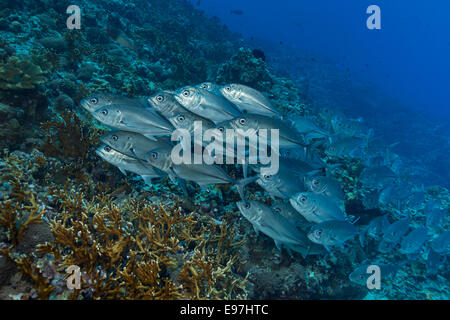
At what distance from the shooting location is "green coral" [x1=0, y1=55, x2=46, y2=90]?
18.4 ft

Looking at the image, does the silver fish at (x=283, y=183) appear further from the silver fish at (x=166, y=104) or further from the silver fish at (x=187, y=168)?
the silver fish at (x=166, y=104)

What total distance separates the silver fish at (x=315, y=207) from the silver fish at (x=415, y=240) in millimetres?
2903

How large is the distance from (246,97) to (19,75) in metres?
5.72

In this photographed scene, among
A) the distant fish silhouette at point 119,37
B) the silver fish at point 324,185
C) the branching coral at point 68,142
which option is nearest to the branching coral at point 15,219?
the branching coral at point 68,142

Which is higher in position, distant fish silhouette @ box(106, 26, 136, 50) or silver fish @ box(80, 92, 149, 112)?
distant fish silhouette @ box(106, 26, 136, 50)

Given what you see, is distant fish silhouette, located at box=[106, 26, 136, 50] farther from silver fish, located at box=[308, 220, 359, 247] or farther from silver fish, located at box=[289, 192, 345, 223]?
silver fish, located at box=[308, 220, 359, 247]

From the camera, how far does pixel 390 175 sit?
6.34 meters

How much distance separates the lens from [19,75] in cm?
575

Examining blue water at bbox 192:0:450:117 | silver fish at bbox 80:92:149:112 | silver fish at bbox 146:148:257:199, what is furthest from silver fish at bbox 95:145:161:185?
blue water at bbox 192:0:450:117

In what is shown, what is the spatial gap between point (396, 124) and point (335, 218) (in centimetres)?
2963

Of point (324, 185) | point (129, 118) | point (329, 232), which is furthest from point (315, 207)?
point (129, 118)

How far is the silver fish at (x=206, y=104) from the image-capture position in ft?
11.6

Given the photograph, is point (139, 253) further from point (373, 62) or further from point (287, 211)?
point (373, 62)

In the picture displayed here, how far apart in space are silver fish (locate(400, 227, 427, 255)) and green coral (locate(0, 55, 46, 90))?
9.60 m
